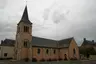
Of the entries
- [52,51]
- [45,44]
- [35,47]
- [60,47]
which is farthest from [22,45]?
[60,47]

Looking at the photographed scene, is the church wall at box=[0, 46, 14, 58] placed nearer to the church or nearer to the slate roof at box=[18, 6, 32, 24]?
the church

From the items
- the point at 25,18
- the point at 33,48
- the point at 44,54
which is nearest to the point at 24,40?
the point at 33,48

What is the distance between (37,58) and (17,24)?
46.5 feet

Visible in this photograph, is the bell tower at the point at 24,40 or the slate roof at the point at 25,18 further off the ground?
the slate roof at the point at 25,18

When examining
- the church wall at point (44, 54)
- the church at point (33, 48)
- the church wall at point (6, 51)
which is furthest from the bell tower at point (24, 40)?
the church wall at point (6, 51)

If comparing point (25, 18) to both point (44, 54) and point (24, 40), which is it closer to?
point (24, 40)

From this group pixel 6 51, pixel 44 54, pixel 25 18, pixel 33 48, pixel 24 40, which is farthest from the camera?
pixel 6 51

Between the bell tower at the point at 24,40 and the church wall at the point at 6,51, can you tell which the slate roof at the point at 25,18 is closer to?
the bell tower at the point at 24,40

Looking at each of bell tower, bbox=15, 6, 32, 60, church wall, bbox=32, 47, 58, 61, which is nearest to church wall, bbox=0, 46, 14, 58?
bell tower, bbox=15, 6, 32, 60

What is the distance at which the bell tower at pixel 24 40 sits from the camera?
111ft

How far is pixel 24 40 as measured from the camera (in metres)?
35.1

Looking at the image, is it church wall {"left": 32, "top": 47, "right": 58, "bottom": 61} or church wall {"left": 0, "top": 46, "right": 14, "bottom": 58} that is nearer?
church wall {"left": 32, "top": 47, "right": 58, "bottom": 61}

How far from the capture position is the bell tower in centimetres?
3378

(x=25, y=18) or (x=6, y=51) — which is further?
(x=6, y=51)
